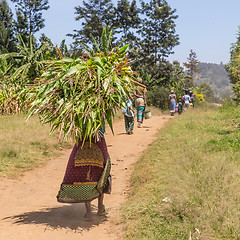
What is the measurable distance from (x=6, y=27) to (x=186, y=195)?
3461 cm

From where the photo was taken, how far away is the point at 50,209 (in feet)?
20.0

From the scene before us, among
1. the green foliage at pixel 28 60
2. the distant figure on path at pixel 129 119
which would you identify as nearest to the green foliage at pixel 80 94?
the distant figure on path at pixel 129 119

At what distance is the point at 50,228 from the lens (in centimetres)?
498

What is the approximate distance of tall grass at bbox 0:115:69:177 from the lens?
29.6 ft

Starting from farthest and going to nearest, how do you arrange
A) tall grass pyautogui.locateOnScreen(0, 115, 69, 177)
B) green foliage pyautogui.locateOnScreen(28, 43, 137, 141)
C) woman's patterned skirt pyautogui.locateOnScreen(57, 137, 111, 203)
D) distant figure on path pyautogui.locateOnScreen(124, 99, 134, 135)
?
1. distant figure on path pyautogui.locateOnScreen(124, 99, 134, 135)
2. tall grass pyautogui.locateOnScreen(0, 115, 69, 177)
3. woman's patterned skirt pyautogui.locateOnScreen(57, 137, 111, 203)
4. green foliage pyautogui.locateOnScreen(28, 43, 137, 141)

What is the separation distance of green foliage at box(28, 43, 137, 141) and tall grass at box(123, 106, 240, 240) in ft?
5.09

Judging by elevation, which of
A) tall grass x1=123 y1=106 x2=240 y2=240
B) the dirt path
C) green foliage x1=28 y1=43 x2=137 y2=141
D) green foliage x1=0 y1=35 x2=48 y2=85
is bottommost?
the dirt path

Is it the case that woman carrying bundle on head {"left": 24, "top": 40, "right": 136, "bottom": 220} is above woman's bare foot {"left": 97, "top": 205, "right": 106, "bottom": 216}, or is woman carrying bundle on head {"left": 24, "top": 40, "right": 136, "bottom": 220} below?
above

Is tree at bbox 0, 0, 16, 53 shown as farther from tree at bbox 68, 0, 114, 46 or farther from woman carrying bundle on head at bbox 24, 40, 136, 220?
woman carrying bundle on head at bbox 24, 40, 136, 220

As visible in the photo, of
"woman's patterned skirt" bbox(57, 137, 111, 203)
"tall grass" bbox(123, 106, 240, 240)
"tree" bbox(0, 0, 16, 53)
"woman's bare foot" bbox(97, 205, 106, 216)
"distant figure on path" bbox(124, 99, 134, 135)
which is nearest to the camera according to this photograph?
"tall grass" bbox(123, 106, 240, 240)

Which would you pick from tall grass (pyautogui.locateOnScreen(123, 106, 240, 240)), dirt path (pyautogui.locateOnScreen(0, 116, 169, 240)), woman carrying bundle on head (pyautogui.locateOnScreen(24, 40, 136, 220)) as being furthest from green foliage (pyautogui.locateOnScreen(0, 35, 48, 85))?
woman carrying bundle on head (pyautogui.locateOnScreen(24, 40, 136, 220))

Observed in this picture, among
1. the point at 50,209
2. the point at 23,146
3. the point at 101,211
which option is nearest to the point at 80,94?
the point at 101,211

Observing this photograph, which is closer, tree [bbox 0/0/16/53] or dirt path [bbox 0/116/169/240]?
dirt path [bbox 0/116/169/240]

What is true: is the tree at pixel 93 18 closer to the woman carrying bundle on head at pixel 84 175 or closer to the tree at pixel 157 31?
the tree at pixel 157 31
